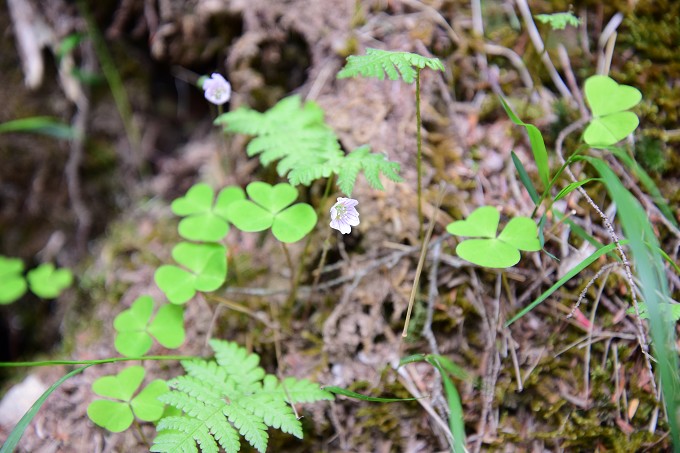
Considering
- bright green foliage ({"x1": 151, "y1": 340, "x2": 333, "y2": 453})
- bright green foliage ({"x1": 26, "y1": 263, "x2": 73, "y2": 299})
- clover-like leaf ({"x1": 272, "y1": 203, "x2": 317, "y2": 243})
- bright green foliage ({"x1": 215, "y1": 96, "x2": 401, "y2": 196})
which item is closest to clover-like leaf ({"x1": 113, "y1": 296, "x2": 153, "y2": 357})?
bright green foliage ({"x1": 151, "y1": 340, "x2": 333, "y2": 453})

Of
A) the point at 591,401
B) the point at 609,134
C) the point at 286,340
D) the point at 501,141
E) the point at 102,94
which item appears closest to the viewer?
the point at 591,401

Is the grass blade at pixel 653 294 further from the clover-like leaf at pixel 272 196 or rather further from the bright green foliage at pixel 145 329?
the bright green foliage at pixel 145 329

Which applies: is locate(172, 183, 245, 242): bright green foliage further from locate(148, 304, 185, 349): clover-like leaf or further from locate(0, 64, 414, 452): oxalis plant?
locate(148, 304, 185, 349): clover-like leaf

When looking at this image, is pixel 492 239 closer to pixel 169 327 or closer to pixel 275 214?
pixel 275 214

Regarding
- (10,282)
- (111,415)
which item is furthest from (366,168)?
(10,282)

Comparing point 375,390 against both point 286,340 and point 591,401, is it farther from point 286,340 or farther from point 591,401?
point 591,401

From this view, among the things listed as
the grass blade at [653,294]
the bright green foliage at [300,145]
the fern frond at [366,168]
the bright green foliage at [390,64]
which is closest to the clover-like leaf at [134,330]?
the bright green foliage at [300,145]

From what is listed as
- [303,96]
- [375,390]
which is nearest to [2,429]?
[375,390]
